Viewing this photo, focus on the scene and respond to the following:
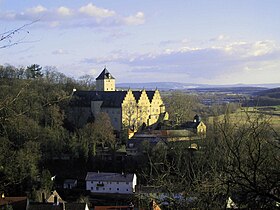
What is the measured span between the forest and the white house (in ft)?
2.99

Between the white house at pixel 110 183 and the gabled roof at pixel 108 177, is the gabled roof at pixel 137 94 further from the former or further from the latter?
the white house at pixel 110 183

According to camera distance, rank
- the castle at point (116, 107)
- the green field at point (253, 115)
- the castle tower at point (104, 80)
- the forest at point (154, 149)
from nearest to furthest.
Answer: the forest at point (154, 149) → the green field at point (253, 115) → the castle at point (116, 107) → the castle tower at point (104, 80)

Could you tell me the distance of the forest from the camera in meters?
4.04

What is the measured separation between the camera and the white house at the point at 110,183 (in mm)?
27562

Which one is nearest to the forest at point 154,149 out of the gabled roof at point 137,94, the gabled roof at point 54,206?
the gabled roof at point 54,206

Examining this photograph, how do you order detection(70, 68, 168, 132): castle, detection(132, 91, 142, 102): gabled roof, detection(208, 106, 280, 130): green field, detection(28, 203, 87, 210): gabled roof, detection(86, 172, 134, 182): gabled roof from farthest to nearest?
detection(132, 91, 142, 102): gabled roof, detection(70, 68, 168, 132): castle, detection(86, 172, 134, 182): gabled roof, detection(28, 203, 87, 210): gabled roof, detection(208, 106, 280, 130): green field

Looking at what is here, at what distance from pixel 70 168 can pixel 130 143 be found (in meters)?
5.25

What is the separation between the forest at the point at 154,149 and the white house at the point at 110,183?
911 millimetres

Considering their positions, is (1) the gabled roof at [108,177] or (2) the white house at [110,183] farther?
(1) the gabled roof at [108,177]

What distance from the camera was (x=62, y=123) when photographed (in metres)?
35.8

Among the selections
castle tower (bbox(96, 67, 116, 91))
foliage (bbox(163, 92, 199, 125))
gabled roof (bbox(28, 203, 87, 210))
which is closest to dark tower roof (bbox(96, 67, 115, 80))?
castle tower (bbox(96, 67, 116, 91))

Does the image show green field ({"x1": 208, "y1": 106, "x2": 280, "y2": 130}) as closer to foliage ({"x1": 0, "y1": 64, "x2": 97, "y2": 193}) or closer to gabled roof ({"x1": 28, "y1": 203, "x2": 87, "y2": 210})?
foliage ({"x1": 0, "y1": 64, "x2": 97, "y2": 193})

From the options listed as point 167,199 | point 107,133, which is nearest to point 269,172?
point 167,199

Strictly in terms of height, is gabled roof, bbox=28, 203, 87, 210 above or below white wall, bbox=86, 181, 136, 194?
above
